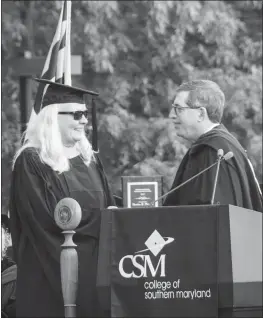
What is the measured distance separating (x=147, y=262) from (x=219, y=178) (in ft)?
2.67

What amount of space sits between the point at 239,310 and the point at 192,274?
282mm

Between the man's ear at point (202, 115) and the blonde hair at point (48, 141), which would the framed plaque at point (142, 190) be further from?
the man's ear at point (202, 115)

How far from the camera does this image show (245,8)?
53.0 feet

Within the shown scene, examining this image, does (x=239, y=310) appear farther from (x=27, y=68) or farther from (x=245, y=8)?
(x=245, y=8)

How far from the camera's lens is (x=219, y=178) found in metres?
6.62

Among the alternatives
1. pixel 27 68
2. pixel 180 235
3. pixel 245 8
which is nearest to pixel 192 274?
pixel 180 235

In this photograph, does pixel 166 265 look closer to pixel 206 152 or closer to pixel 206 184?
pixel 206 184

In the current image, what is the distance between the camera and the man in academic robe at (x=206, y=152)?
664 centimetres

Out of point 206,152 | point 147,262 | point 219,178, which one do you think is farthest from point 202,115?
point 147,262

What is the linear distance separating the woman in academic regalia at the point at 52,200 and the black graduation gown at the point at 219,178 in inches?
19.7

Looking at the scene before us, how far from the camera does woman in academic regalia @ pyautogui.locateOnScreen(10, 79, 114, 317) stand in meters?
6.64

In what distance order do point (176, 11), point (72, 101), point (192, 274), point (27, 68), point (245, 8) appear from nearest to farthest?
point (192, 274) < point (72, 101) < point (27, 68) < point (176, 11) < point (245, 8)

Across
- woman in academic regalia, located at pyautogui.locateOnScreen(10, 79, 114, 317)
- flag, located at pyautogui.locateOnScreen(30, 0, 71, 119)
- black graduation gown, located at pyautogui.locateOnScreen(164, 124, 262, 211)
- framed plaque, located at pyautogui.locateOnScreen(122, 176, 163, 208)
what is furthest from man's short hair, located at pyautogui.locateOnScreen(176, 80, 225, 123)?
flag, located at pyautogui.locateOnScreen(30, 0, 71, 119)

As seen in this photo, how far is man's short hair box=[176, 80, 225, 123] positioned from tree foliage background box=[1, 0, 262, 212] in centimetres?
772
